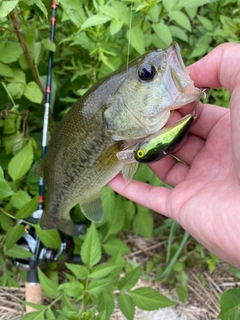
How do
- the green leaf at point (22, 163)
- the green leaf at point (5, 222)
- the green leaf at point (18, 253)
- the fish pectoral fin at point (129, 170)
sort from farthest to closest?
the green leaf at point (5, 222), the green leaf at point (22, 163), the green leaf at point (18, 253), the fish pectoral fin at point (129, 170)

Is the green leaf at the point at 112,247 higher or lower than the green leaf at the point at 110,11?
lower

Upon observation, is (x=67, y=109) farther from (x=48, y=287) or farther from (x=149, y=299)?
(x=149, y=299)

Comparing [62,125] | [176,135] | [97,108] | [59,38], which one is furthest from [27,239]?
[59,38]

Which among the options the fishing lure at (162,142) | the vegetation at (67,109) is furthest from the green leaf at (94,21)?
the fishing lure at (162,142)

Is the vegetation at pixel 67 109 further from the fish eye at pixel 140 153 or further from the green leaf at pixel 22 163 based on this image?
the fish eye at pixel 140 153

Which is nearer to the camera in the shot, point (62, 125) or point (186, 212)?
point (186, 212)

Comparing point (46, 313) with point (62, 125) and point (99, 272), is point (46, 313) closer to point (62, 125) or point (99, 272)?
point (99, 272)

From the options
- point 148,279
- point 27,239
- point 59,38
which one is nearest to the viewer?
point 27,239
